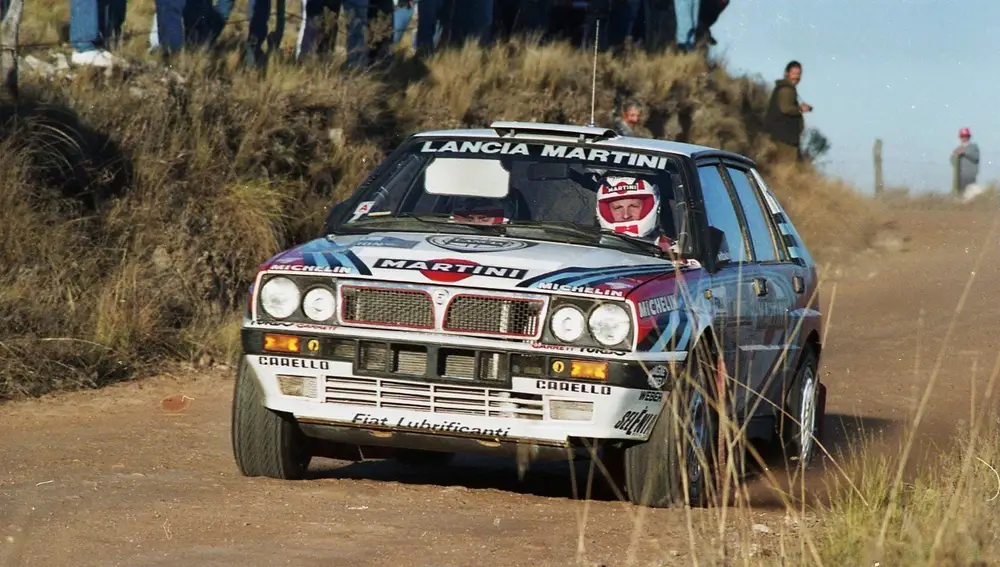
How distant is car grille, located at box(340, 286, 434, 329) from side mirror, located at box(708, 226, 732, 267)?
144 cm

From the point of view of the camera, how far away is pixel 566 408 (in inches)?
247

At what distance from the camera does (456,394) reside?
6.31m

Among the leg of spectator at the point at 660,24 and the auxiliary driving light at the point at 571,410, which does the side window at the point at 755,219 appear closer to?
the auxiliary driving light at the point at 571,410

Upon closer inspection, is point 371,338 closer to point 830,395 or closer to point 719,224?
point 719,224

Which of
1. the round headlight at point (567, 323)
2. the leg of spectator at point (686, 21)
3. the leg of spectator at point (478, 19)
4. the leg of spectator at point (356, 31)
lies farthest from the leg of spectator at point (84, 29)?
the leg of spectator at point (686, 21)

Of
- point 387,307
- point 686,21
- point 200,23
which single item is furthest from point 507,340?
point 686,21

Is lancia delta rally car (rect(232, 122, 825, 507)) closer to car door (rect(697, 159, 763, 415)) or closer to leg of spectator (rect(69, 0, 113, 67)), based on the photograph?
car door (rect(697, 159, 763, 415))

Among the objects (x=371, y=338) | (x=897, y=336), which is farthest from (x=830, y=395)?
(x=371, y=338)

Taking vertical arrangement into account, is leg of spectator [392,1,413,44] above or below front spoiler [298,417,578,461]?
above

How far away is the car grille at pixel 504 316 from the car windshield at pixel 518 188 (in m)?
0.92

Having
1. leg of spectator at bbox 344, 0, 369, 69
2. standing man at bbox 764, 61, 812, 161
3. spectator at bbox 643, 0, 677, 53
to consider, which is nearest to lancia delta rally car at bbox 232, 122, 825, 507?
leg of spectator at bbox 344, 0, 369, 69

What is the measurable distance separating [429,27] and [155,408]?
31.9 ft

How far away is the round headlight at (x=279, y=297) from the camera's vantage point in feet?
21.3

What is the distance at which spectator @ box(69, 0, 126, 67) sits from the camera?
44.0 ft
